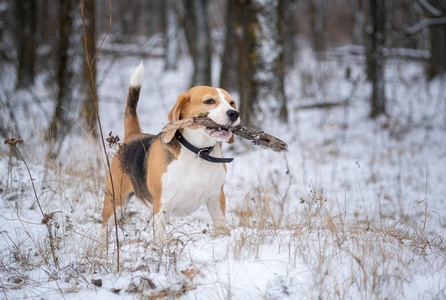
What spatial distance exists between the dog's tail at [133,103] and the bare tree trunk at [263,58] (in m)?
2.92

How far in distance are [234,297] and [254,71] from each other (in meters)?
4.90

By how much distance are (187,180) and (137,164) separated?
0.68 meters

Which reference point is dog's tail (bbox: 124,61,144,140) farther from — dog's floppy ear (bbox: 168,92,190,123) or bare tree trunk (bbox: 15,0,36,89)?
bare tree trunk (bbox: 15,0,36,89)

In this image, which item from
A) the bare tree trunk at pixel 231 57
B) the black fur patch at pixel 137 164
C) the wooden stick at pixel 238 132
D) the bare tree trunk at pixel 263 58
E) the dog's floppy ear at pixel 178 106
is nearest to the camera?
the wooden stick at pixel 238 132

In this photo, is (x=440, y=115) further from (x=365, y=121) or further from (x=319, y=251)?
(x=319, y=251)

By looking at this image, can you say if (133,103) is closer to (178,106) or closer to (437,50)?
(178,106)

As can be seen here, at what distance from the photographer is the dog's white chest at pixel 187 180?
2777mm

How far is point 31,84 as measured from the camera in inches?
516

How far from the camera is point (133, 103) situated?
11.3 feet

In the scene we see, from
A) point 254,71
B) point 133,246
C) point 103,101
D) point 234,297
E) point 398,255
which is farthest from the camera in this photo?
point 103,101

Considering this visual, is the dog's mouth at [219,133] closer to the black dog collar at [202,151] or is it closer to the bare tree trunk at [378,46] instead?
the black dog collar at [202,151]

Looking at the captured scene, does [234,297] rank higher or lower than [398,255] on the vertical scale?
lower

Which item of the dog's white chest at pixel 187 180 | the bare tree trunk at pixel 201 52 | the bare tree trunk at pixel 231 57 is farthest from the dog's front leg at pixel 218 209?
the bare tree trunk at pixel 231 57

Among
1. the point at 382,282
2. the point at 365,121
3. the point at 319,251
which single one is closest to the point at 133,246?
the point at 319,251
